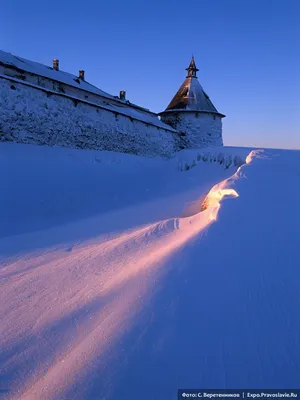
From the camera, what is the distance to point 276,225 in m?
3.12

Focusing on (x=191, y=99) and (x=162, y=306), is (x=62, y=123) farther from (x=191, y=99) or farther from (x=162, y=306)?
(x=191, y=99)

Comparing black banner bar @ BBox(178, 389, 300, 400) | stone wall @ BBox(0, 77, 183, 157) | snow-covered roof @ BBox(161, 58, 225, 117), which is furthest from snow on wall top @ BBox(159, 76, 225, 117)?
black banner bar @ BBox(178, 389, 300, 400)

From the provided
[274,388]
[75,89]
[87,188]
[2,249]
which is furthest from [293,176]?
[75,89]

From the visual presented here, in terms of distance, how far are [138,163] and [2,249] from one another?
9.53 metres

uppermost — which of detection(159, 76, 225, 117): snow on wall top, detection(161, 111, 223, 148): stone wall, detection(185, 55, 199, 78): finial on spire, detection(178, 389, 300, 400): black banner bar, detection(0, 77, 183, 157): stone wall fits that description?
detection(185, 55, 199, 78): finial on spire

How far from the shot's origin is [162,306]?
2062 millimetres

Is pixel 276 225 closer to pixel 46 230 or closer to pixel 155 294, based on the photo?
pixel 155 294

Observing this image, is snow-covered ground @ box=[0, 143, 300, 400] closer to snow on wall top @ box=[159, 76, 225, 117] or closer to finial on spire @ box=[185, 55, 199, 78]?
snow on wall top @ box=[159, 76, 225, 117]

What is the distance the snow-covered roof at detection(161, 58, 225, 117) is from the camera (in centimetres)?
2116

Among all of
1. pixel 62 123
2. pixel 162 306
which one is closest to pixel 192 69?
pixel 62 123

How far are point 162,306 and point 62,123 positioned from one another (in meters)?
9.84

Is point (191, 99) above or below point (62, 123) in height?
above

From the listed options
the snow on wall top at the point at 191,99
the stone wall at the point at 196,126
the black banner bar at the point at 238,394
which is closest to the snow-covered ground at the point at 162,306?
the black banner bar at the point at 238,394

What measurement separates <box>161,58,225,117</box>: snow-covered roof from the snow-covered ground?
17.5 meters
